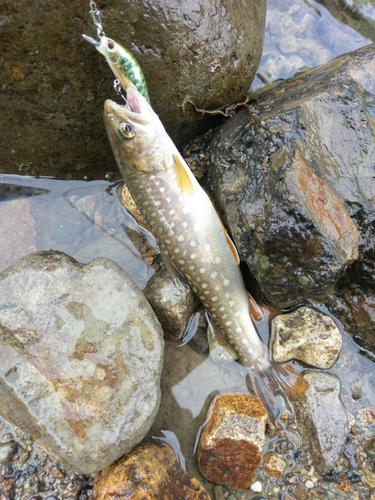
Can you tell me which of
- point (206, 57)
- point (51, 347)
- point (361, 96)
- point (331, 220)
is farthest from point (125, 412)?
point (361, 96)

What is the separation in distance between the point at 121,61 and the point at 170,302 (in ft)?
6.74

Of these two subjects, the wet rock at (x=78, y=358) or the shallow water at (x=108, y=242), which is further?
the shallow water at (x=108, y=242)

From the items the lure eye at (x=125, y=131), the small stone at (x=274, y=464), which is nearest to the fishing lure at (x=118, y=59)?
the lure eye at (x=125, y=131)

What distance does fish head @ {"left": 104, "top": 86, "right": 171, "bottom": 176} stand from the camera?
3297 mm

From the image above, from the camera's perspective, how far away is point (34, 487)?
11.3 feet

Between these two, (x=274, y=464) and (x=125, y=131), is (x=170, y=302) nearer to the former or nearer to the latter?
(x=125, y=131)

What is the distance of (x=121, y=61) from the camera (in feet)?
10.5

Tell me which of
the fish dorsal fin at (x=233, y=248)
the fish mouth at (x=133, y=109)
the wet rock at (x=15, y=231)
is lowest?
the wet rock at (x=15, y=231)

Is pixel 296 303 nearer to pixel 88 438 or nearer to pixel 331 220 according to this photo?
pixel 331 220

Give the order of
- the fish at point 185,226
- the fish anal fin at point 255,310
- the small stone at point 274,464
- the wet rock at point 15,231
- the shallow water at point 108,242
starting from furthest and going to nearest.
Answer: the wet rock at point 15,231
the fish anal fin at point 255,310
the shallow water at point 108,242
the small stone at point 274,464
the fish at point 185,226

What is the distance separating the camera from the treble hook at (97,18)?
10.8ft

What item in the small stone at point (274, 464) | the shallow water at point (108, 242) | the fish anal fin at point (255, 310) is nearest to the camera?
the small stone at point (274, 464)

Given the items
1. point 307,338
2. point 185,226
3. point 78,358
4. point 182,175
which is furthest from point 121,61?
point 307,338

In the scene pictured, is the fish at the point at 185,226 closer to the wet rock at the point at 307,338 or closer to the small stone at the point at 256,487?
the wet rock at the point at 307,338
